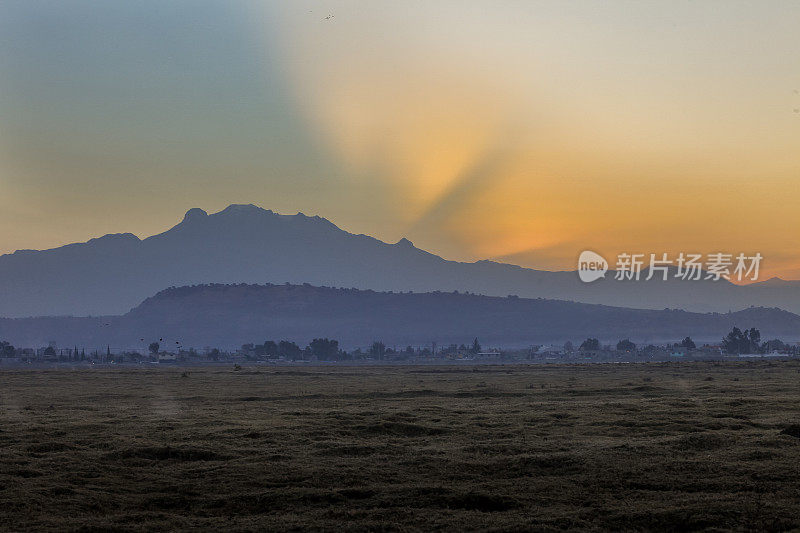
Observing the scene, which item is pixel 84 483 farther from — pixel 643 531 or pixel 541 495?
pixel 643 531

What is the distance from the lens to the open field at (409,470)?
80.7ft

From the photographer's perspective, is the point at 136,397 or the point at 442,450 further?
the point at 136,397

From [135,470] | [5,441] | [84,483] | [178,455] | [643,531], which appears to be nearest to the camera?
[643,531]

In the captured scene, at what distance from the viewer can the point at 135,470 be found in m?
32.9

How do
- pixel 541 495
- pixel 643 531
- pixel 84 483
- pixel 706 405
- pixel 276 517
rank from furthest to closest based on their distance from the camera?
pixel 706 405 → pixel 84 483 → pixel 541 495 → pixel 276 517 → pixel 643 531

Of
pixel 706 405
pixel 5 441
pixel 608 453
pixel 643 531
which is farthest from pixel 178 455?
pixel 706 405

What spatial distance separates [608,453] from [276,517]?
52.5ft

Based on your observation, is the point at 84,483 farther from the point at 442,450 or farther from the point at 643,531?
the point at 643,531

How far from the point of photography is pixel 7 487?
94.9ft

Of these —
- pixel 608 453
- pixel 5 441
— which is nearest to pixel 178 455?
pixel 5 441

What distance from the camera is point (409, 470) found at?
32375mm

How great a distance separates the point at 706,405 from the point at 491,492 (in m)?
32.8

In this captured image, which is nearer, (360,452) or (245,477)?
(245,477)

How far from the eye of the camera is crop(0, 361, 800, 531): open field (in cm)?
2461
